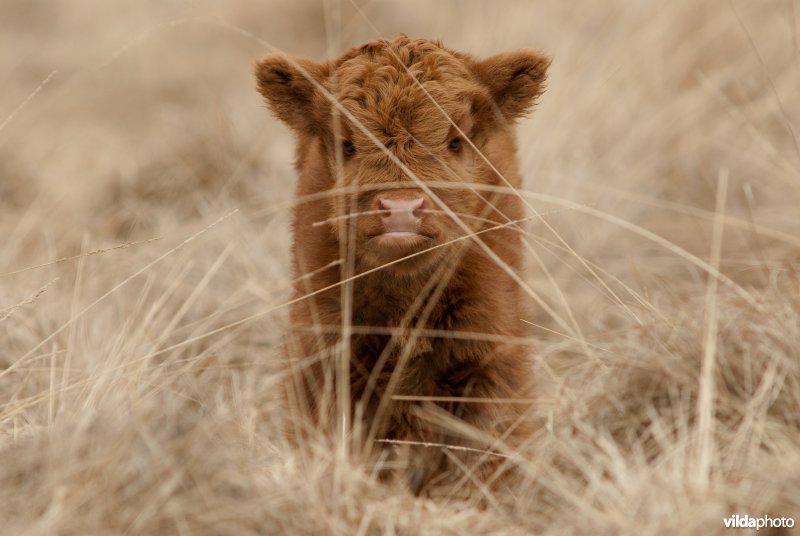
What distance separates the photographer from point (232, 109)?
9102 millimetres

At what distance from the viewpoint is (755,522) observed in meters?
3.05

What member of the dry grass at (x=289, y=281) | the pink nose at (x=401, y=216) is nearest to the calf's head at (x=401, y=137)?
the pink nose at (x=401, y=216)

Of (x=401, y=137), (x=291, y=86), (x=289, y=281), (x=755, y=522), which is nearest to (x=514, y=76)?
(x=401, y=137)

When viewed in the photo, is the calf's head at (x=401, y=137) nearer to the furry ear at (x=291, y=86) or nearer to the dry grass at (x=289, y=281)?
the furry ear at (x=291, y=86)

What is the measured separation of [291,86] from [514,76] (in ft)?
3.18

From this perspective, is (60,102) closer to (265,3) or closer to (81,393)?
(265,3)

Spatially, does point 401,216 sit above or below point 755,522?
above

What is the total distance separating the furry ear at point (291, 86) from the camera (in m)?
4.57

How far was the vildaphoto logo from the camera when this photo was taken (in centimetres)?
303

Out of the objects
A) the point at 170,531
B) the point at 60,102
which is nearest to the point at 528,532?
the point at 170,531

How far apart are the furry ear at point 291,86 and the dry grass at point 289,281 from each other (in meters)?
0.32

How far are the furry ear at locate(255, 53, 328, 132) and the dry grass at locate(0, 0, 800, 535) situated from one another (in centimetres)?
32

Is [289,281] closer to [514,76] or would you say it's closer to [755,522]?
[514,76]

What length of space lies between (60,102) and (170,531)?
8357 millimetres
